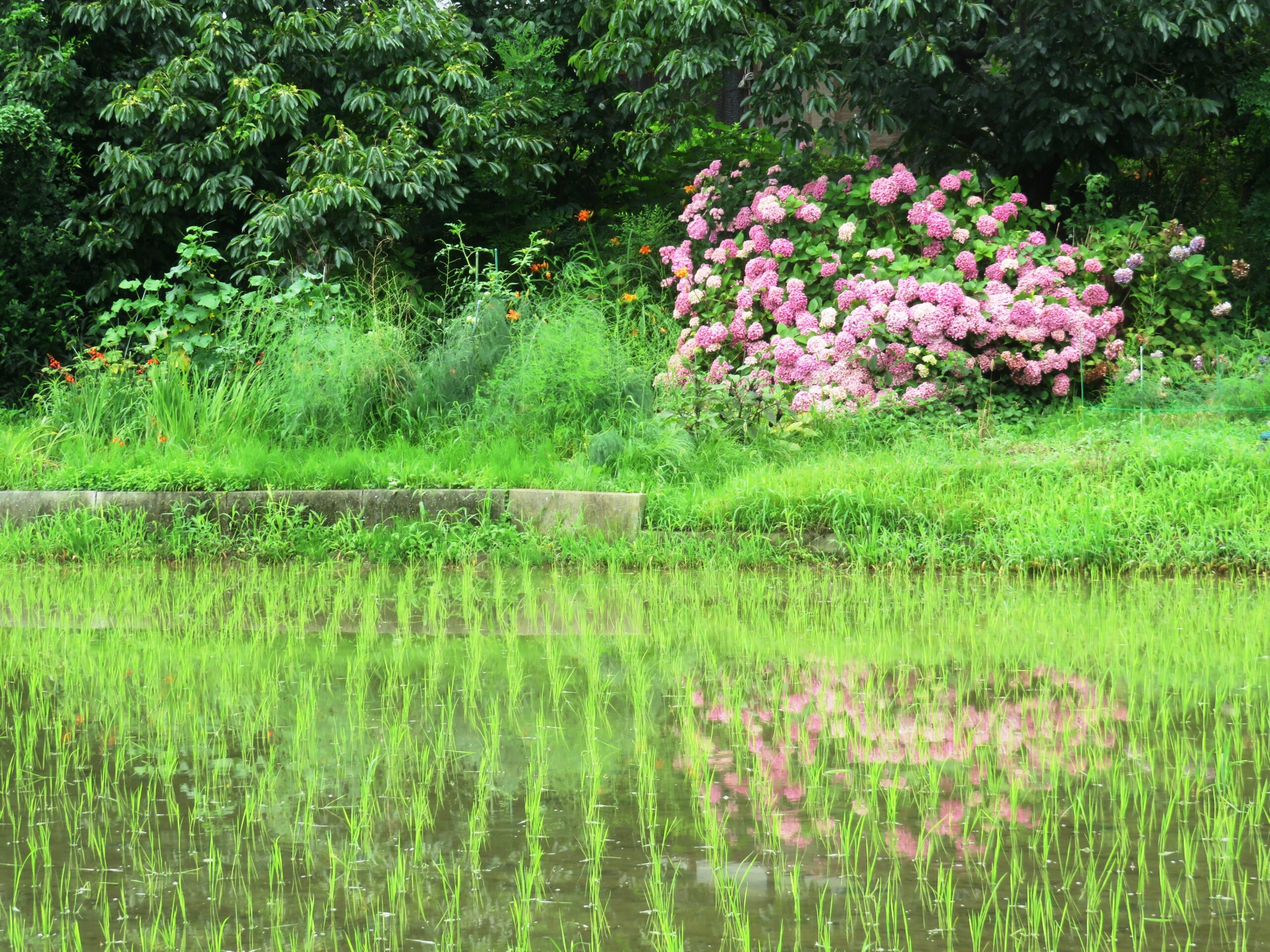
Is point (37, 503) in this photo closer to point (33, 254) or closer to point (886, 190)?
point (33, 254)

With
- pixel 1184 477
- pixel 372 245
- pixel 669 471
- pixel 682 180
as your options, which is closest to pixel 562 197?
pixel 682 180

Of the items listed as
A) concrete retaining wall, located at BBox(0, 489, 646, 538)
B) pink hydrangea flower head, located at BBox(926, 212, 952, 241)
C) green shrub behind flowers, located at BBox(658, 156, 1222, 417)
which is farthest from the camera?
pink hydrangea flower head, located at BBox(926, 212, 952, 241)

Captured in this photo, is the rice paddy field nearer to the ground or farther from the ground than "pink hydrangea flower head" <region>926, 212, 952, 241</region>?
nearer to the ground

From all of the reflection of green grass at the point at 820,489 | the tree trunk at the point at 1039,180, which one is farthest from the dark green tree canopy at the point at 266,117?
the tree trunk at the point at 1039,180

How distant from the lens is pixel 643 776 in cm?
334

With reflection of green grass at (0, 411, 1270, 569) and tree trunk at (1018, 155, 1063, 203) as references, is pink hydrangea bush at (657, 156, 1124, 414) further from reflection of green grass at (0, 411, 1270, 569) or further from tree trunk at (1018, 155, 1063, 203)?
reflection of green grass at (0, 411, 1270, 569)

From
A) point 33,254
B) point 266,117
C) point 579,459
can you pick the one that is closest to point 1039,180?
point 579,459

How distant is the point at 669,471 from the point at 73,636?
3767 millimetres

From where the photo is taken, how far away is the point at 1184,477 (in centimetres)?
691

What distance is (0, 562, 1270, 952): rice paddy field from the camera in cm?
253

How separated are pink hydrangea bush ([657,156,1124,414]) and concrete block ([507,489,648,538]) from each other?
1719 mm

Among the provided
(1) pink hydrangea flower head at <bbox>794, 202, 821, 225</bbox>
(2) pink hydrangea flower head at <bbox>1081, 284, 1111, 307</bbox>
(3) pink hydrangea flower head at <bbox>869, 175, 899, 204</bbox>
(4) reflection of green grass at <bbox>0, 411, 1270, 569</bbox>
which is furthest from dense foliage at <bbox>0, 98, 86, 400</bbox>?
(2) pink hydrangea flower head at <bbox>1081, 284, 1111, 307</bbox>

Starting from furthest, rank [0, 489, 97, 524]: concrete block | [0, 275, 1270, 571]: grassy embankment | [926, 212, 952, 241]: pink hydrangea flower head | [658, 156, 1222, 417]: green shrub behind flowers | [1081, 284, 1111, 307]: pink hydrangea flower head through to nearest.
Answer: [926, 212, 952, 241]: pink hydrangea flower head < [1081, 284, 1111, 307]: pink hydrangea flower head < [658, 156, 1222, 417]: green shrub behind flowers < [0, 489, 97, 524]: concrete block < [0, 275, 1270, 571]: grassy embankment

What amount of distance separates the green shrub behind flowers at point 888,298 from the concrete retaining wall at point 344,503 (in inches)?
65.8
